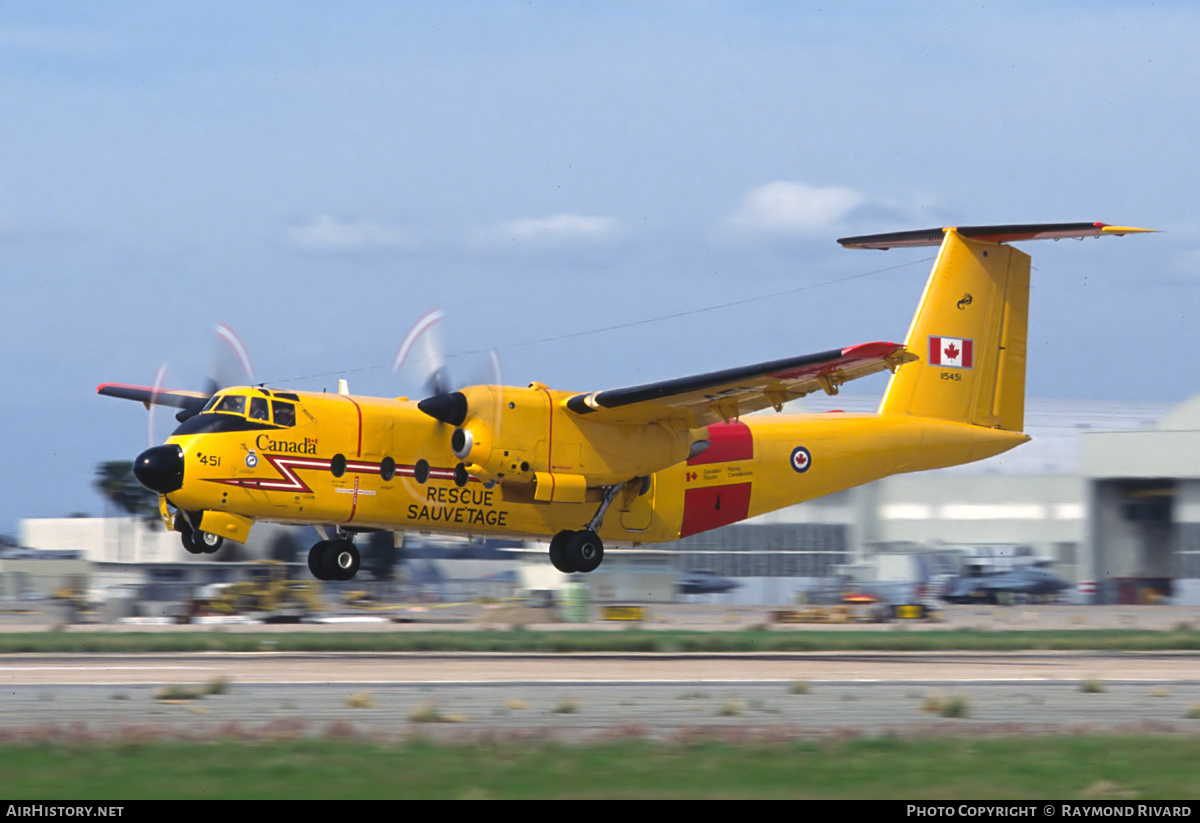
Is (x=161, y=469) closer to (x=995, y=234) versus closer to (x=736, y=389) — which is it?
(x=736, y=389)

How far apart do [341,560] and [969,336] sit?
587 inches

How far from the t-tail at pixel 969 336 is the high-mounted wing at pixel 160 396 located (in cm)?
1529

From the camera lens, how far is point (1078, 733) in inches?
619

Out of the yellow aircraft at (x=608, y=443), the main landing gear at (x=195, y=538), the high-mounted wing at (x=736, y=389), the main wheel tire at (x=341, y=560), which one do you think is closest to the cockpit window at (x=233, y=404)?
the yellow aircraft at (x=608, y=443)

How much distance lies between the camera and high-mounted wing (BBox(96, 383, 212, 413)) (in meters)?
31.9

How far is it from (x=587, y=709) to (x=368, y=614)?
2688cm

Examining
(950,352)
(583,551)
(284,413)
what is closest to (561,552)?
(583,551)

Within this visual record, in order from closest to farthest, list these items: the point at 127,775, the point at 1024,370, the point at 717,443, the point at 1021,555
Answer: the point at 127,775
the point at 717,443
the point at 1024,370
the point at 1021,555

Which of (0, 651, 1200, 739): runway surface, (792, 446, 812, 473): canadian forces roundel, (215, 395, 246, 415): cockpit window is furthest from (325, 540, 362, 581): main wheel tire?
(792, 446, 812, 473): canadian forces roundel

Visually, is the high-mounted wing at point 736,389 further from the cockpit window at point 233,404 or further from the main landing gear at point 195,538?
Answer: the main landing gear at point 195,538

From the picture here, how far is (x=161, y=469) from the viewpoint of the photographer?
25.5m

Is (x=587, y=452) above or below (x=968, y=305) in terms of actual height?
below

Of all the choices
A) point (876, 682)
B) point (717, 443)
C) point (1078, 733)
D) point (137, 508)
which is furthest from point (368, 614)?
point (137, 508)

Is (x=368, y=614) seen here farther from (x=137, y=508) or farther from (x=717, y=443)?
(x=137, y=508)
